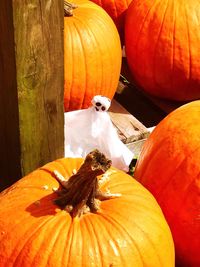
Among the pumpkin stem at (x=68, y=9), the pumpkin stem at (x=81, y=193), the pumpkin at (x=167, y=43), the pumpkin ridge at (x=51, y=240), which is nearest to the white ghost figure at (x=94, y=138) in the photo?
the pumpkin stem at (x=68, y=9)

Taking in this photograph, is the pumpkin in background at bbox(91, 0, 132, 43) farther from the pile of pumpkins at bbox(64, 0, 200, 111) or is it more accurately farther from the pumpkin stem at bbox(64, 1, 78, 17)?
the pumpkin stem at bbox(64, 1, 78, 17)

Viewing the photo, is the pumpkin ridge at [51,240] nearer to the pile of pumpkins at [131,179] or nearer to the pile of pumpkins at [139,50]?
the pile of pumpkins at [131,179]

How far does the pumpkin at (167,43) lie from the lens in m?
3.21

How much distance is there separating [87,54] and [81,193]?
1447 mm

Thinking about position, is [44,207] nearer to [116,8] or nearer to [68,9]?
[68,9]

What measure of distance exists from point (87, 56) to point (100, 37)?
152 millimetres

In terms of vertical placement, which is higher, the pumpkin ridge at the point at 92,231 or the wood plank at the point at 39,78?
the wood plank at the point at 39,78

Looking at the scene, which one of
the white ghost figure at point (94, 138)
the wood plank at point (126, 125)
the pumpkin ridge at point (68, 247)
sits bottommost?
the wood plank at point (126, 125)

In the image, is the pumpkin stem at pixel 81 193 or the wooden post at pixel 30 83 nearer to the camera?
the pumpkin stem at pixel 81 193

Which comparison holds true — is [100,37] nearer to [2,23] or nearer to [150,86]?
[150,86]

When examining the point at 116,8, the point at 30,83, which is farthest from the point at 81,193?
the point at 116,8

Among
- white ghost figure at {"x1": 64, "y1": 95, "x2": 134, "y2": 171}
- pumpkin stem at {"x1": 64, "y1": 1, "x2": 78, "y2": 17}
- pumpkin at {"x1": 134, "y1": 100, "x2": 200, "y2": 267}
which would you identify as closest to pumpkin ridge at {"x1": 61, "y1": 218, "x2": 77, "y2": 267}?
pumpkin at {"x1": 134, "y1": 100, "x2": 200, "y2": 267}

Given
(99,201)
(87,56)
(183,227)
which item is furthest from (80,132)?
(99,201)

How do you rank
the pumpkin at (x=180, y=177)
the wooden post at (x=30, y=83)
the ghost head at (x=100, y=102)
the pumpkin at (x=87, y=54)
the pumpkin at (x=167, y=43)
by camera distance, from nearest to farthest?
1. the wooden post at (x=30, y=83)
2. the pumpkin at (x=180, y=177)
3. the ghost head at (x=100, y=102)
4. the pumpkin at (x=87, y=54)
5. the pumpkin at (x=167, y=43)
